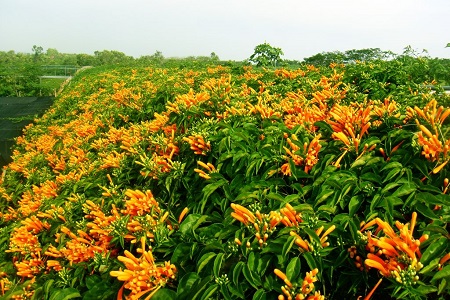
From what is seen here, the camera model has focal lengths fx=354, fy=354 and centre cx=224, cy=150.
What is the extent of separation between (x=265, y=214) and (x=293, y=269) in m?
0.29

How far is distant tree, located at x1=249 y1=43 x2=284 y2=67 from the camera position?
885cm

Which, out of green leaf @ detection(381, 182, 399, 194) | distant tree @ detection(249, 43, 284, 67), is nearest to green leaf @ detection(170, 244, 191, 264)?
green leaf @ detection(381, 182, 399, 194)

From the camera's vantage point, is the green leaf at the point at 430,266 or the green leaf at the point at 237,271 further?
the green leaf at the point at 237,271

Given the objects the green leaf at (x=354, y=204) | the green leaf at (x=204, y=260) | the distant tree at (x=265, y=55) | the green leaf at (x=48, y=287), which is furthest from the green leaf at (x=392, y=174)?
the distant tree at (x=265, y=55)

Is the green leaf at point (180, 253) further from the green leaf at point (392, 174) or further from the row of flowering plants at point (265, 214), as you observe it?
the green leaf at point (392, 174)

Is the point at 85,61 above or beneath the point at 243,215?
above

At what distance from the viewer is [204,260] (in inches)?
63.2

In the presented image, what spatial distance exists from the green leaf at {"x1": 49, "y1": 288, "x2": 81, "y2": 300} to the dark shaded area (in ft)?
23.6

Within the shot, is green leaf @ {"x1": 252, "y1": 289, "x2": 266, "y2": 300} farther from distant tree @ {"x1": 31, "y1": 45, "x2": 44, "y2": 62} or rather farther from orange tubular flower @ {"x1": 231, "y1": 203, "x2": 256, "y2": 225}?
distant tree @ {"x1": 31, "y1": 45, "x2": 44, "y2": 62}

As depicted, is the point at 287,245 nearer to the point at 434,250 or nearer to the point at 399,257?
the point at 399,257

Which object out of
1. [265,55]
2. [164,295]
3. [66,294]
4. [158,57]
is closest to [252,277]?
[164,295]

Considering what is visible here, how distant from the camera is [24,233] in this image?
2.95 m

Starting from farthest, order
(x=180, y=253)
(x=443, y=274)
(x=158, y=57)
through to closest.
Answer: (x=158, y=57)
(x=180, y=253)
(x=443, y=274)

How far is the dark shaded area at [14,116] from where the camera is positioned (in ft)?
27.6
